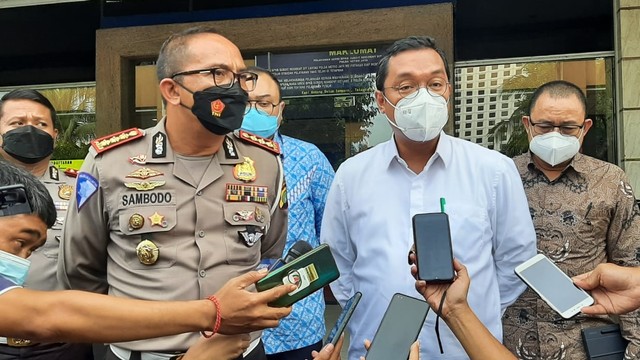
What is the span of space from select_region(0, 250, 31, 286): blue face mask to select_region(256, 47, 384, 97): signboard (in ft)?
14.1

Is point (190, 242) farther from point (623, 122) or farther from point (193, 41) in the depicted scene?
point (623, 122)

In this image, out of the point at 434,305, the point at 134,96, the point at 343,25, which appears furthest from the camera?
the point at 134,96

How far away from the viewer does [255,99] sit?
2836 millimetres

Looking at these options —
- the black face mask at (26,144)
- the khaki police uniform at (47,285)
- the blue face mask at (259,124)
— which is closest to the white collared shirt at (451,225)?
the blue face mask at (259,124)

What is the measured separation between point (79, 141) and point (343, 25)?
320cm

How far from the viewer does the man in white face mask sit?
92.0 inches

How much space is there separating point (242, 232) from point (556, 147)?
1476 mm

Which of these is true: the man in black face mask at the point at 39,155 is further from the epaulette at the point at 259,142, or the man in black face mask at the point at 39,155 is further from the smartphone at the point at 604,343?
the smartphone at the point at 604,343

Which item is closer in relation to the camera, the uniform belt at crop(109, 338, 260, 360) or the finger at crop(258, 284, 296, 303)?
the finger at crop(258, 284, 296, 303)

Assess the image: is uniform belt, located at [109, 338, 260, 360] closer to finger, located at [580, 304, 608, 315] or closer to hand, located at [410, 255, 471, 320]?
hand, located at [410, 255, 471, 320]

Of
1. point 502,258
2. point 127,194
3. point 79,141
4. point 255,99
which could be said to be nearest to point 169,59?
point 127,194

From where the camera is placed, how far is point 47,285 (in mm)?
2309

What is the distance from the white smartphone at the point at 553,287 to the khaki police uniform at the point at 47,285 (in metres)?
1.59

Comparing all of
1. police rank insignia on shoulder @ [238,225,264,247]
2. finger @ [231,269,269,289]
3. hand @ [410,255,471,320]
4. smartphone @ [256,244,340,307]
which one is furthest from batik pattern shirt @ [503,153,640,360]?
finger @ [231,269,269,289]
